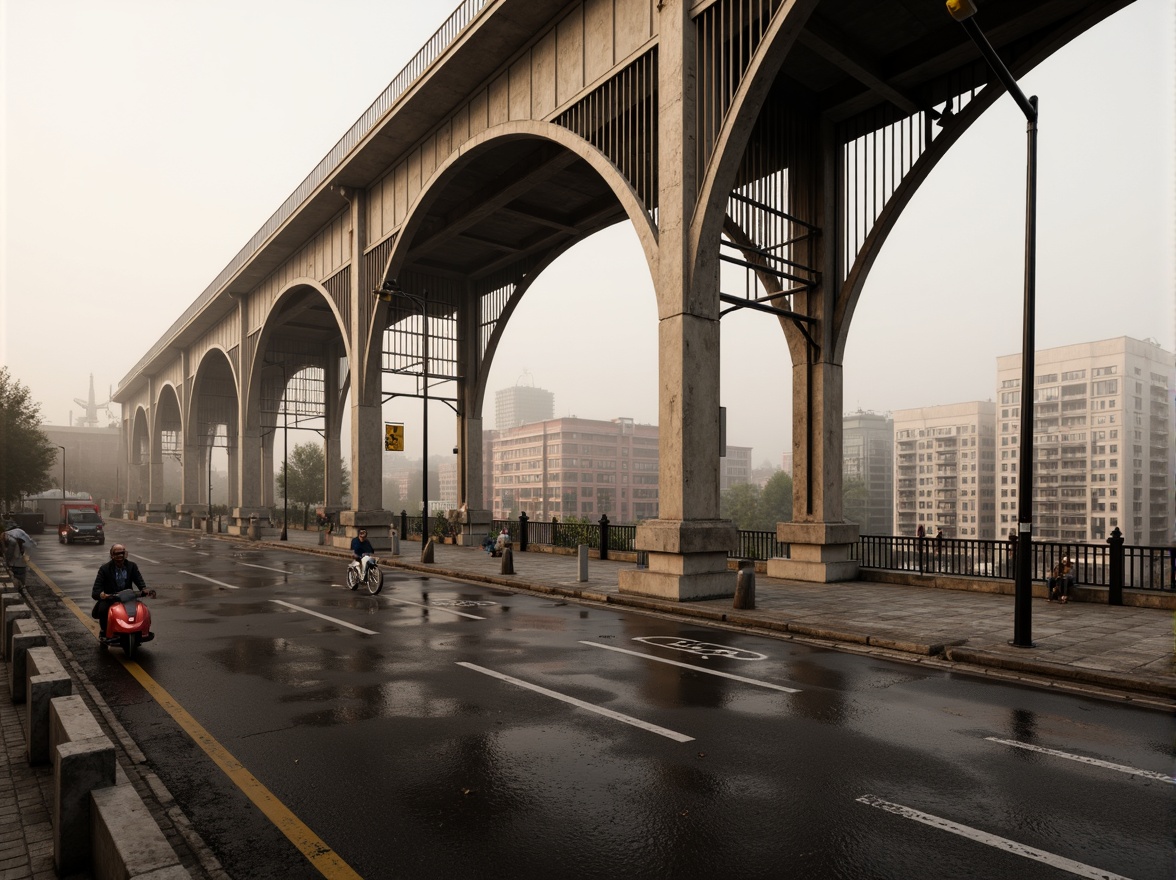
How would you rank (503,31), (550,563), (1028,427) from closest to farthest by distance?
(1028,427) → (503,31) → (550,563)

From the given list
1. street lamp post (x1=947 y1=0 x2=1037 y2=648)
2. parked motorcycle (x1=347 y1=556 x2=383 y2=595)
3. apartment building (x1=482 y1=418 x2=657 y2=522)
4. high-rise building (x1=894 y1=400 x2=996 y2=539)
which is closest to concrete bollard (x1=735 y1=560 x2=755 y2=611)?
street lamp post (x1=947 y1=0 x2=1037 y2=648)

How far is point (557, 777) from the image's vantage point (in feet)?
18.1

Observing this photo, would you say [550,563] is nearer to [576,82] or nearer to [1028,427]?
[576,82]

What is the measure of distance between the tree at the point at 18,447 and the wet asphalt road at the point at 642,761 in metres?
50.1

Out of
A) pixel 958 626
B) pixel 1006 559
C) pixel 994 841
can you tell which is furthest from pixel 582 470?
pixel 994 841

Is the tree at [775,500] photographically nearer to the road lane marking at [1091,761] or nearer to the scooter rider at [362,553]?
the scooter rider at [362,553]

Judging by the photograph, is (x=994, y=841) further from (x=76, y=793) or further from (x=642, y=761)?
(x=76, y=793)

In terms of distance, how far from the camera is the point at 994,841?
454 centimetres

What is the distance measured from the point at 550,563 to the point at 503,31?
51.6 ft

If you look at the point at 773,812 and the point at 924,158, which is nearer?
the point at 773,812

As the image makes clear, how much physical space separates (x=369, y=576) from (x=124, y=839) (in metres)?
13.7

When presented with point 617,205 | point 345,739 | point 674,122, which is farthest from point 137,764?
point 617,205

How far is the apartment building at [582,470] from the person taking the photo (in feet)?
585

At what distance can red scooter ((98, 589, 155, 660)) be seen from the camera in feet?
32.6
